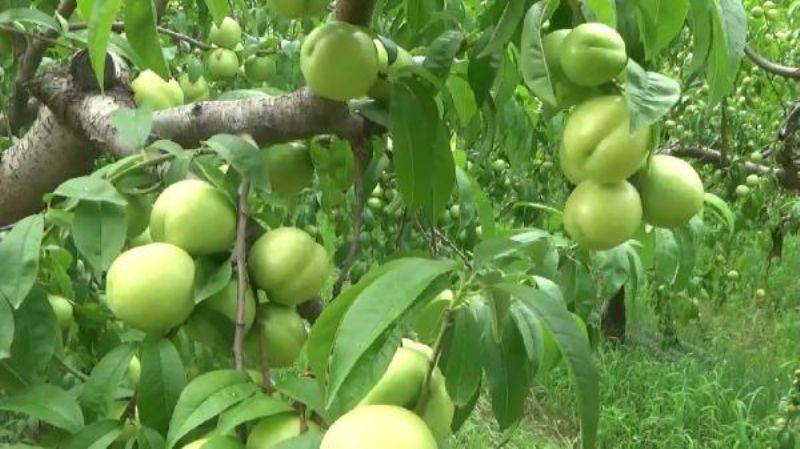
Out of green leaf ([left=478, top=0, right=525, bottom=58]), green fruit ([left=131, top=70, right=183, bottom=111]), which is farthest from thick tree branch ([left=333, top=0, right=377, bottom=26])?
green fruit ([left=131, top=70, right=183, bottom=111])

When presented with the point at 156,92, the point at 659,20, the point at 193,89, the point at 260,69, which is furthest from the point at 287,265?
the point at 260,69

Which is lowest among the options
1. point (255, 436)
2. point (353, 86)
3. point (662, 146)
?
point (662, 146)

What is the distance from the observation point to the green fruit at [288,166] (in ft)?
3.66

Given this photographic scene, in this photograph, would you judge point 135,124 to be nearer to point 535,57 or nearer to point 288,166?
point 288,166

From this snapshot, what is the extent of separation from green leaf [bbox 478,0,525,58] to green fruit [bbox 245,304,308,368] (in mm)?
296

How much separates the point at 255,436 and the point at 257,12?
1.88 metres

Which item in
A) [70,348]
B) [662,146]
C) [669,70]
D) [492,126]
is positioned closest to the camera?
[492,126]

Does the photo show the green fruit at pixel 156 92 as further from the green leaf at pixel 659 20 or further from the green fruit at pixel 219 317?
the green leaf at pixel 659 20

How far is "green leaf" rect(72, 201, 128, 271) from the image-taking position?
886 mm

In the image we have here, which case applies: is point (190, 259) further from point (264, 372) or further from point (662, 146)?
point (662, 146)

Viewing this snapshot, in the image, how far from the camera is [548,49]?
2.76 feet

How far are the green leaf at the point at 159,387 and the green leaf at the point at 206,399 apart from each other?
0.10 m

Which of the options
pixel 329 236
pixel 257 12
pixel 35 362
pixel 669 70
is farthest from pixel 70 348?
pixel 669 70

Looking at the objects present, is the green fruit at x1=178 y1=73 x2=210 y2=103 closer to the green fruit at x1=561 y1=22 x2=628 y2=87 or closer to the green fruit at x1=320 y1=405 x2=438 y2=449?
the green fruit at x1=561 y1=22 x2=628 y2=87
